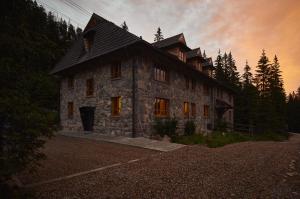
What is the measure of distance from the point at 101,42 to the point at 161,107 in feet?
23.3

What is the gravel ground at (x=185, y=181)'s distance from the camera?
4.76 metres

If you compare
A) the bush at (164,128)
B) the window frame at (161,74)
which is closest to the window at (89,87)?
the window frame at (161,74)

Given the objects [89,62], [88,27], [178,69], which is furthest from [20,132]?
[88,27]

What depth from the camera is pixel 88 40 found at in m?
19.4

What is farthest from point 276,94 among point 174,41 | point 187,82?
point 174,41

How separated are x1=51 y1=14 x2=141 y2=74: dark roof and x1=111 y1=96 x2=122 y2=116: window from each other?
3.50m

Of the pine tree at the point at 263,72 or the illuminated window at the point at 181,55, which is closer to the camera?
the illuminated window at the point at 181,55

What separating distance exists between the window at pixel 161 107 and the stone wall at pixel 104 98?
8.17ft

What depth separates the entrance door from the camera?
57.6 feet

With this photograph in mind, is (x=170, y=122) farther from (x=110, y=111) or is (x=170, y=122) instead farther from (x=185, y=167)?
(x=185, y=167)

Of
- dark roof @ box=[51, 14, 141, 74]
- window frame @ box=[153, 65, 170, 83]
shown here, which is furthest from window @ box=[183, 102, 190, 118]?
dark roof @ box=[51, 14, 141, 74]

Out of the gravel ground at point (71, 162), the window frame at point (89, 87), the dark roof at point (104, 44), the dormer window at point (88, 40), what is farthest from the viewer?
the dormer window at point (88, 40)

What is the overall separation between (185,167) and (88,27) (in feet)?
57.4

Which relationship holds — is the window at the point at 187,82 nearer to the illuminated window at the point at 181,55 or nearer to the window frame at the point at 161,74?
the illuminated window at the point at 181,55
